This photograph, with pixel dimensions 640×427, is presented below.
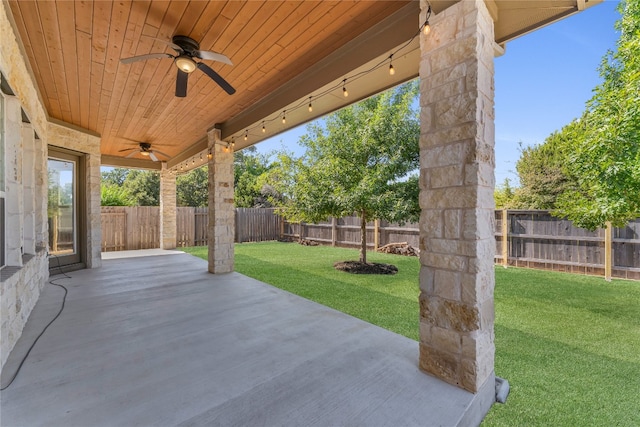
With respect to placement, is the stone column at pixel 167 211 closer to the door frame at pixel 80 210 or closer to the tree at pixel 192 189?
the door frame at pixel 80 210

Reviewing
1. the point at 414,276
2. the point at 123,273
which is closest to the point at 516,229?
the point at 414,276

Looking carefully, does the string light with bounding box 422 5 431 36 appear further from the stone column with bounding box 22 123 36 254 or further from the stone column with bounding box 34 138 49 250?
the stone column with bounding box 34 138 49 250

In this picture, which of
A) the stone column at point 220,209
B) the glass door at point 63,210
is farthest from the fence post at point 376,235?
the glass door at point 63,210

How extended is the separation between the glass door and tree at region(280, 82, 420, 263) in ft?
15.0

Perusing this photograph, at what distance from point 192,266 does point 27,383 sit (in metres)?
4.26

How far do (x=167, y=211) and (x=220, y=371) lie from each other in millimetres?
8561

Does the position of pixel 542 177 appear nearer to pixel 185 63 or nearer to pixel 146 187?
pixel 185 63

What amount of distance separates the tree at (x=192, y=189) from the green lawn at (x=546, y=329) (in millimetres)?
14601

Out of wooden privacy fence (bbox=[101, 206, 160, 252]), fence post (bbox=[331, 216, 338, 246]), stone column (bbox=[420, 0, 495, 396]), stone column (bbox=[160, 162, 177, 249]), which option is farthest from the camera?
fence post (bbox=[331, 216, 338, 246])

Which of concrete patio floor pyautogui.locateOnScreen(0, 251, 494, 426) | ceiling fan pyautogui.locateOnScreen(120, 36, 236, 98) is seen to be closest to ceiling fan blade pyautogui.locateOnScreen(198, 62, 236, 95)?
ceiling fan pyautogui.locateOnScreen(120, 36, 236, 98)

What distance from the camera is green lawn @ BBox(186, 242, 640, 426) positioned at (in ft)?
6.17

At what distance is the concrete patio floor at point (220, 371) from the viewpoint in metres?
1.62

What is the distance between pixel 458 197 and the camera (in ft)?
6.07

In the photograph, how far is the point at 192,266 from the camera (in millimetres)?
6082
